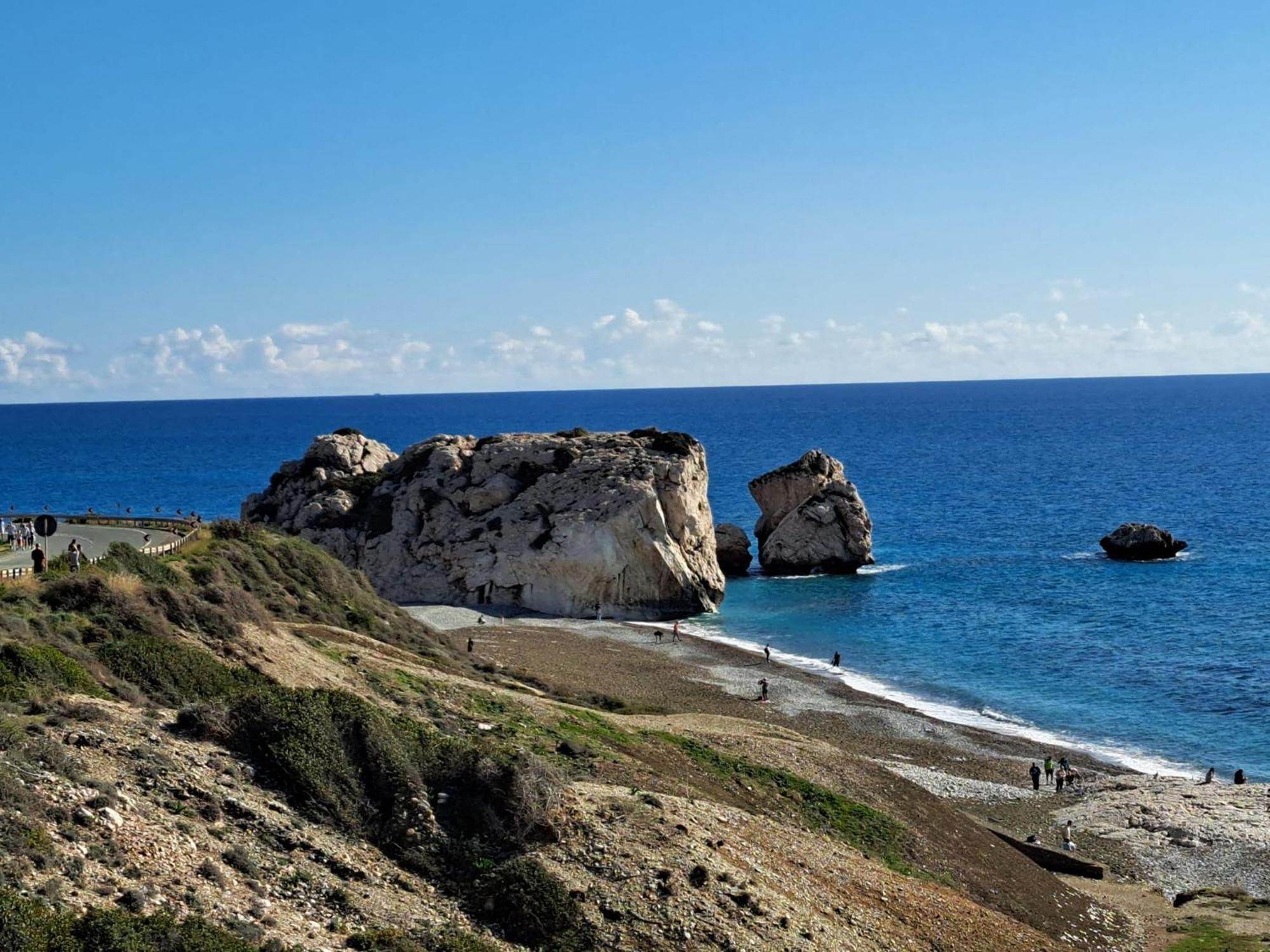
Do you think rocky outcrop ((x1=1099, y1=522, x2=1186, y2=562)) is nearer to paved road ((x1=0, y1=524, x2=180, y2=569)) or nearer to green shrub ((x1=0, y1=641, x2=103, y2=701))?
paved road ((x1=0, y1=524, x2=180, y2=569))

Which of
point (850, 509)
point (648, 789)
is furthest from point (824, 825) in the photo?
point (850, 509)

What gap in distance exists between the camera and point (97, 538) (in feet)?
152

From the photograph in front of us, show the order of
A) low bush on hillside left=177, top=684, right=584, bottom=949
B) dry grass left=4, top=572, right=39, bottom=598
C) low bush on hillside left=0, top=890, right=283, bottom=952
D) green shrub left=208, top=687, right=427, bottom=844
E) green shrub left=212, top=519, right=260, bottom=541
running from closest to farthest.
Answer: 1. low bush on hillside left=0, top=890, right=283, bottom=952
2. low bush on hillside left=177, top=684, right=584, bottom=949
3. green shrub left=208, top=687, right=427, bottom=844
4. dry grass left=4, top=572, right=39, bottom=598
5. green shrub left=212, top=519, right=260, bottom=541

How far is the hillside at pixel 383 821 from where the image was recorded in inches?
599

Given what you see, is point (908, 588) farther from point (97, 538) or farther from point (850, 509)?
point (97, 538)

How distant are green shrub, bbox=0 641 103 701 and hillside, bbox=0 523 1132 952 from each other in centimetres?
5

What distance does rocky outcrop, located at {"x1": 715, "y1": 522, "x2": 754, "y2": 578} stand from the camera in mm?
78562

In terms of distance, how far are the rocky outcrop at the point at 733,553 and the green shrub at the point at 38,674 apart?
2334 inches

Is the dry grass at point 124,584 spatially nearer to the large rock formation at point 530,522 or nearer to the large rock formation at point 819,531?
the large rock formation at point 530,522

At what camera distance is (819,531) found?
254 ft

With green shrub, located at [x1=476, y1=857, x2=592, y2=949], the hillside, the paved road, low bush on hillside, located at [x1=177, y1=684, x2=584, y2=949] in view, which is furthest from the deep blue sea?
green shrub, located at [x1=476, y1=857, x2=592, y2=949]

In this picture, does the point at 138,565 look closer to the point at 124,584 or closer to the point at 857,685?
the point at 124,584

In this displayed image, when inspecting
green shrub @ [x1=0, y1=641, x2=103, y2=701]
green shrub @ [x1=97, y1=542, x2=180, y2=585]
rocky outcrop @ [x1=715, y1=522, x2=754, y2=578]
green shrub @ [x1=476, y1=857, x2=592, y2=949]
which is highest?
green shrub @ [x1=97, y1=542, x2=180, y2=585]

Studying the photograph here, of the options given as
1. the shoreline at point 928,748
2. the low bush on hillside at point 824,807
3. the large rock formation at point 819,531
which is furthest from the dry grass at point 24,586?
the large rock formation at point 819,531
